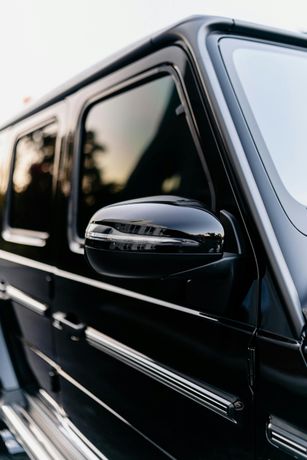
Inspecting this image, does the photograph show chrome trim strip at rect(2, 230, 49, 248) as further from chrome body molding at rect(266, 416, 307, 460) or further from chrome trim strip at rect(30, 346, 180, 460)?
chrome body molding at rect(266, 416, 307, 460)

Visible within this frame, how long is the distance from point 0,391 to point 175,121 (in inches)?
86.1

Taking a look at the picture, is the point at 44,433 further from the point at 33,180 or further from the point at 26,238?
the point at 33,180

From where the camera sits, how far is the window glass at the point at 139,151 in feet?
5.24

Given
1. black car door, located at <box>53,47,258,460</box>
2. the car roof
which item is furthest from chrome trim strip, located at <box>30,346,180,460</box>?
the car roof

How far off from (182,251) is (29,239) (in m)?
1.69

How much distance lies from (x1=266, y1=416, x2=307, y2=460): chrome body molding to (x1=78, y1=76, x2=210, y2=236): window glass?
1.98 ft

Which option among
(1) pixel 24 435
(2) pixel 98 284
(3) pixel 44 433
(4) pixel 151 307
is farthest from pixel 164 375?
(1) pixel 24 435

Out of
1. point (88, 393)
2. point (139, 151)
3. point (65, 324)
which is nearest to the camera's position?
point (139, 151)

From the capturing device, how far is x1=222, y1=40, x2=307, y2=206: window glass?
141cm

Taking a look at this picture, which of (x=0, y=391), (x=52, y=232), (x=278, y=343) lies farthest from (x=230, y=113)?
(x=0, y=391)

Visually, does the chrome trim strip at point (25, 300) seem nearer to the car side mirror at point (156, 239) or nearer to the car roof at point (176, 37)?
the car roof at point (176, 37)

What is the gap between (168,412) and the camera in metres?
1.58

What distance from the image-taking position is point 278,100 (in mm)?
1525

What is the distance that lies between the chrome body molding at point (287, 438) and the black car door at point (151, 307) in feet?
0.27
